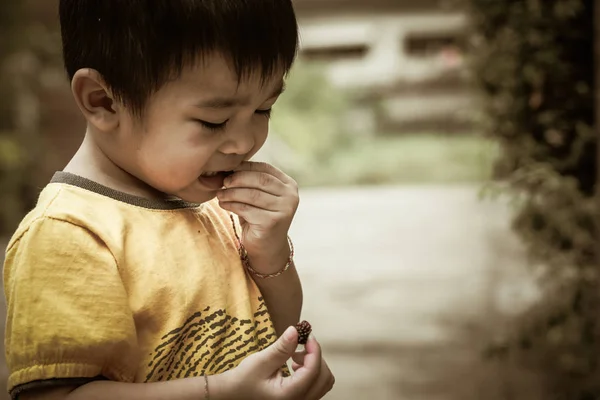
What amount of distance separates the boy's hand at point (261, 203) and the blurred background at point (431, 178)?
2.84 feet

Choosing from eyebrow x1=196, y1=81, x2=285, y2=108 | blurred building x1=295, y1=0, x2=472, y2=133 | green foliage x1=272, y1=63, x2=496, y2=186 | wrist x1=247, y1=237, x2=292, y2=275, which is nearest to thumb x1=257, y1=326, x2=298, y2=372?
wrist x1=247, y1=237, x2=292, y2=275

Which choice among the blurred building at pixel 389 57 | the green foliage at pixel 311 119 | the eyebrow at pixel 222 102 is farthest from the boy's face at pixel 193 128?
the blurred building at pixel 389 57

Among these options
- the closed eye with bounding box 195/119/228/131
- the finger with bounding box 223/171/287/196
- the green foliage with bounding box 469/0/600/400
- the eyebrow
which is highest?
the eyebrow

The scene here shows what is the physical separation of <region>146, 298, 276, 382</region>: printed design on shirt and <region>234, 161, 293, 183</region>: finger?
0.18 metres

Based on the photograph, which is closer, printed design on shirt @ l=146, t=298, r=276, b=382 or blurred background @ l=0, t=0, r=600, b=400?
printed design on shirt @ l=146, t=298, r=276, b=382

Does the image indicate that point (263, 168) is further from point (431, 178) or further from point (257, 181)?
point (431, 178)

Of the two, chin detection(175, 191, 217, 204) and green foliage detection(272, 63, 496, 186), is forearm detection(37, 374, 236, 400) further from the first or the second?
green foliage detection(272, 63, 496, 186)

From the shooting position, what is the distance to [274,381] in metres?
0.81

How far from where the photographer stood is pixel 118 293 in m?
0.76

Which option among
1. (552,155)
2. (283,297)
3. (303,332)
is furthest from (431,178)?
(303,332)

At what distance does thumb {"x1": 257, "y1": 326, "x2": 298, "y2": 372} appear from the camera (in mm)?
789

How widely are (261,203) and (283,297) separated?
151 mm

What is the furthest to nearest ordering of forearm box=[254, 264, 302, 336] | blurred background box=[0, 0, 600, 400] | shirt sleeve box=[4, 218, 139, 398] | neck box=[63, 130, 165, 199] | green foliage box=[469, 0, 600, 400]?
blurred background box=[0, 0, 600, 400] < green foliage box=[469, 0, 600, 400] < forearm box=[254, 264, 302, 336] < neck box=[63, 130, 165, 199] < shirt sleeve box=[4, 218, 139, 398]

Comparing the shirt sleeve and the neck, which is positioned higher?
the neck
